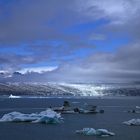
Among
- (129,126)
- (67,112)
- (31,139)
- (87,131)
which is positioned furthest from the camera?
(67,112)

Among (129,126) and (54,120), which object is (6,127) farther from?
(129,126)

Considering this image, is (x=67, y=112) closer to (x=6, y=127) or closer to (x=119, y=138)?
(x=6, y=127)

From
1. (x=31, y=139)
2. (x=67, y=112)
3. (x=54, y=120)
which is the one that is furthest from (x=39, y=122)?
(x=67, y=112)

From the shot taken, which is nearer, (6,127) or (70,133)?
(70,133)

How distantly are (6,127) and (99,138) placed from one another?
705 inches

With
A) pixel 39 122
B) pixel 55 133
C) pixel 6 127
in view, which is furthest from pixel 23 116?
pixel 55 133

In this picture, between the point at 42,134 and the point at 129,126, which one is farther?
the point at 129,126

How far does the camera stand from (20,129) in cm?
5978

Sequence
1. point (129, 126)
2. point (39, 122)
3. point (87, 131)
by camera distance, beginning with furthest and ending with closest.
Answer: point (39, 122) → point (129, 126) → point (87, 131)

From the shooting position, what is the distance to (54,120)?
68375 mm

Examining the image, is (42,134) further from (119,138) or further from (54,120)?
(54,120)

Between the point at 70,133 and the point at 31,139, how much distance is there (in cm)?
732

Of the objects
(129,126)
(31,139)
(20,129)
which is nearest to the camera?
(31,139)

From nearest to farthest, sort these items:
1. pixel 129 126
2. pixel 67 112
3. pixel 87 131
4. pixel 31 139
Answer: pixel 31 139 < pixel 87 131 < pixel 129 126 < pixel 67 112
